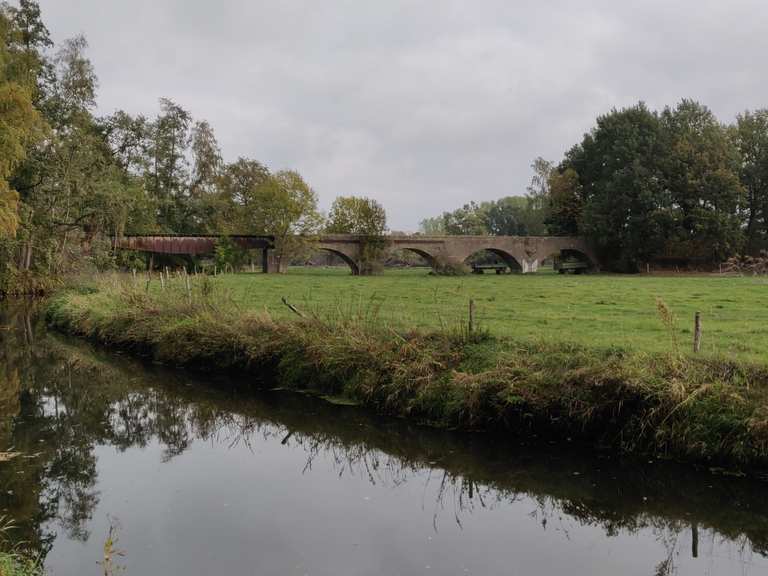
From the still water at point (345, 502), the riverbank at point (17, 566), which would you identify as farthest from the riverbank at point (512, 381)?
the riverbank at point (17, 566)

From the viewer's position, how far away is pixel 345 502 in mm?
8500

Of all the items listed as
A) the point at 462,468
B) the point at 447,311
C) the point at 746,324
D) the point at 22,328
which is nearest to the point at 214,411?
the point at 462,468

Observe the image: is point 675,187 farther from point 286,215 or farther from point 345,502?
point 345,502

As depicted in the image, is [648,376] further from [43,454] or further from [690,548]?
[43,454]

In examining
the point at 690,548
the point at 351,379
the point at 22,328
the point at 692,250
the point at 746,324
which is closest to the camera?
the point at 690,548

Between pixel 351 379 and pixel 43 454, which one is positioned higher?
pixel 351 379

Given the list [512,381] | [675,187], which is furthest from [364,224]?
[512,381]

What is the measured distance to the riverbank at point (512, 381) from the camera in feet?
28.7

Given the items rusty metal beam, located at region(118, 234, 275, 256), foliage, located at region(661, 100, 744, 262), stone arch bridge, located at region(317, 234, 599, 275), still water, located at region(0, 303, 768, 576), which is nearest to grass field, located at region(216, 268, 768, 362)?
still water, located at region(0, 303, 768, 576)

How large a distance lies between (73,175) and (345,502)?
3088 centimetres

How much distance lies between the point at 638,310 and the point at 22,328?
20.7 m

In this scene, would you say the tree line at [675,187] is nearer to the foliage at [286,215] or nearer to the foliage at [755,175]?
the foliage at [755,175]

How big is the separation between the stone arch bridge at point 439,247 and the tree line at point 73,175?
1629 mm

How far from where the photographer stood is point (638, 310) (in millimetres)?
18656
